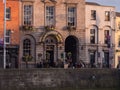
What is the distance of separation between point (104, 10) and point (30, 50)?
39.9 feet

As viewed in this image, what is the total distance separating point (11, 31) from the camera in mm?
62812

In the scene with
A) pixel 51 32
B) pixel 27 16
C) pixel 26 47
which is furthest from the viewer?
pixel 51 32

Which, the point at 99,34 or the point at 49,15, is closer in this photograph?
the point at 49,15

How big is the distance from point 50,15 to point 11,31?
5.53 m

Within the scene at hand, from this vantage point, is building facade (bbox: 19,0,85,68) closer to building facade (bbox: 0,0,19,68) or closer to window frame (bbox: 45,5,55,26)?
window frame (bbox: 45,5,55,26)

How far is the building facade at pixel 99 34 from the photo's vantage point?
223ft

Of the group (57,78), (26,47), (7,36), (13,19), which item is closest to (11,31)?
(7,36)

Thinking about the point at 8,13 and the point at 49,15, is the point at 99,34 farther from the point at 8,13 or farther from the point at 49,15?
the point at 8,13

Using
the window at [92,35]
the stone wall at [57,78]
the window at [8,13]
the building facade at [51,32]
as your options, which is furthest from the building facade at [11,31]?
the stone wall at [57,78]

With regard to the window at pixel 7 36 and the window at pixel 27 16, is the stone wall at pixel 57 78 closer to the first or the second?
the window at pixel 7 36

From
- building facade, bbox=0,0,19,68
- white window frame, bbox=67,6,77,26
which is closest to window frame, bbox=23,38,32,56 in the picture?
building facade, bbox=0,0,19,68

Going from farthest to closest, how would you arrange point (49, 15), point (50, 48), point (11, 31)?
point (49, 15) < point (50, 48) < point (11, 31)

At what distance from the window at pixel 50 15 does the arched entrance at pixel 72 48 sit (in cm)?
297

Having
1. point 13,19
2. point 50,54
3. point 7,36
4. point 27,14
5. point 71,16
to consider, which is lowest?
point 50,54
